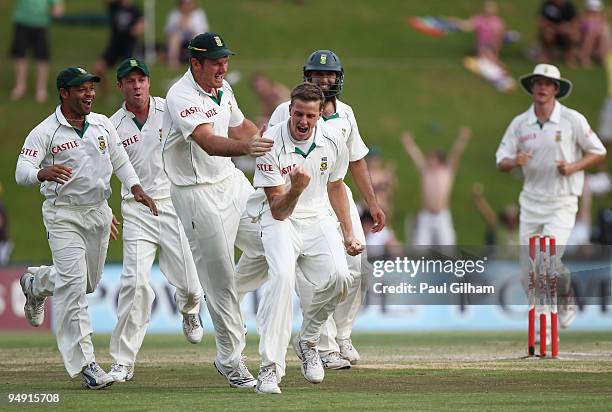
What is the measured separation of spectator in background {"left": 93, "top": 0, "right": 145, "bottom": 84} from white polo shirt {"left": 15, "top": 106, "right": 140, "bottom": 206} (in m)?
14.5

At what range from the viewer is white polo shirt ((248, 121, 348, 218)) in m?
9.87

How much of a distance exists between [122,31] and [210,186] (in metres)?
15.4

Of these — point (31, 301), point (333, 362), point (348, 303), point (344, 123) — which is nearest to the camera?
point (344, 123)

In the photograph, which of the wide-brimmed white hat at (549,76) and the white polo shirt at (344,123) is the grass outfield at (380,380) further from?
the wide-brimmed white hat at (549,76)

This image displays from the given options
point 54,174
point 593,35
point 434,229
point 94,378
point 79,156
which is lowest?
point 94,378

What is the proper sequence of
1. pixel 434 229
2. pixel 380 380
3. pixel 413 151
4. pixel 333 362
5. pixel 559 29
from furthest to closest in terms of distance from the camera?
pixel 559 29, pixel 413 151, pixel 434 229, pixel 333 362, pixel 380 380

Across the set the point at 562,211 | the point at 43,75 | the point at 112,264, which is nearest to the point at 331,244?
the point at 562,211

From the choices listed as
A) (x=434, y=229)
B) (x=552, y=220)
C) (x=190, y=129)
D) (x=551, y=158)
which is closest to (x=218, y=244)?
(x=190, y=129)

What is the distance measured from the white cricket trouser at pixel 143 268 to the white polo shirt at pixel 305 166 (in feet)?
4.82

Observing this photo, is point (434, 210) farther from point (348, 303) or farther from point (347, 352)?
point (347, 352)

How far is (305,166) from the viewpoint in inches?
394

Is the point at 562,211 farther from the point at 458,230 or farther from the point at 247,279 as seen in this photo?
the point at 458,230

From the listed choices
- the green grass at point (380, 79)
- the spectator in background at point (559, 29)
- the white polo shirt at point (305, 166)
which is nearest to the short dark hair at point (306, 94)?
the white polo shirt at point (305, 166)

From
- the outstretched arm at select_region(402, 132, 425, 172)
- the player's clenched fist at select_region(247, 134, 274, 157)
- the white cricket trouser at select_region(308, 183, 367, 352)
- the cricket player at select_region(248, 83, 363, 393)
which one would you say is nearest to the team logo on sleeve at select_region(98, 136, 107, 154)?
the cricket player at select_region(248, 83, 363, 393)
